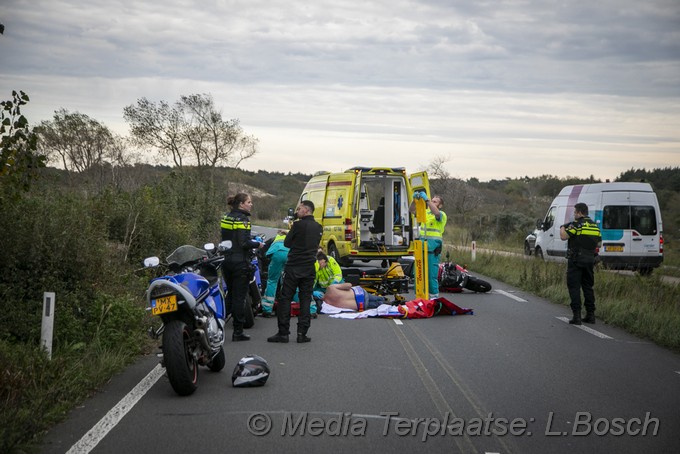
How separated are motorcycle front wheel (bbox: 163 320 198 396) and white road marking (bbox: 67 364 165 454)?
1.25 ft

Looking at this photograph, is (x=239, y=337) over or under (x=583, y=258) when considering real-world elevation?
under

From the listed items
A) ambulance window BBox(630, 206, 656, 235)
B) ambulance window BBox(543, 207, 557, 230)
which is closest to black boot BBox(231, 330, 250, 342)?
ambulance window BBox(630, 206, 656, 235)

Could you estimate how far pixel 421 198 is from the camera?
12648 millimetres

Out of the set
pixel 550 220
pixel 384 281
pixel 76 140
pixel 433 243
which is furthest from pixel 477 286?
pixel 76 140

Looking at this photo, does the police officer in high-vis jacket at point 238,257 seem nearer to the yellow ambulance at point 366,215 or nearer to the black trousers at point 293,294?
the black trousers at point 293,294

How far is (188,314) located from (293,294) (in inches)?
128

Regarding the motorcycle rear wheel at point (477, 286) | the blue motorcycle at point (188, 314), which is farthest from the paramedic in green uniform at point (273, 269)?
the motorcycle rear wheel at point (477, 286)

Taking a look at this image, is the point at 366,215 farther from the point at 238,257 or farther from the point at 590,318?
the point at 238,257

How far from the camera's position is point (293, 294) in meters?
9.73

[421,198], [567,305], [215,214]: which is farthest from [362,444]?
[215,214]

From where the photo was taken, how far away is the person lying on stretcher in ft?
40.8

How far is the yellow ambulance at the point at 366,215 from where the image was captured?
17578 millimetres

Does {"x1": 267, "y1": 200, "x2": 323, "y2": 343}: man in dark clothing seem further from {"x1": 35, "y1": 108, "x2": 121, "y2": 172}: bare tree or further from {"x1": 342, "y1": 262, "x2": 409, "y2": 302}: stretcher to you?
{"x1": 35, "y1": 108, "x2": 121, "y2": 172}: bare tree

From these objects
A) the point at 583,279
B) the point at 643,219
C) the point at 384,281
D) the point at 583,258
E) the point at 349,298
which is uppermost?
the point at 643,219
